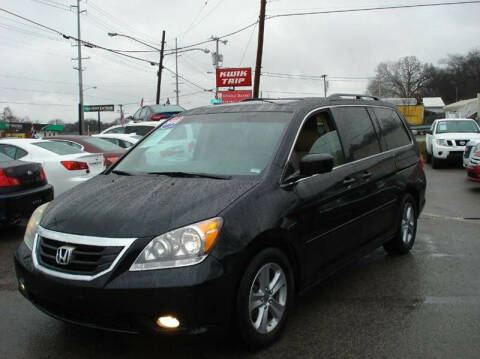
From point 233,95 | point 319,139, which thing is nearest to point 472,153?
point 319,139

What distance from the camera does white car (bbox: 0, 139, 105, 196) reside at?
7934mm

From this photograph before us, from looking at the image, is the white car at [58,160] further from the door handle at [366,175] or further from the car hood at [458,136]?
the car hood at [458,136]

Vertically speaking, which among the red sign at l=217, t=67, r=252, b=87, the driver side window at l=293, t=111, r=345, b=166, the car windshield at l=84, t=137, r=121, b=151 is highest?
the red sign at l=217, t=67, r=252, b=87

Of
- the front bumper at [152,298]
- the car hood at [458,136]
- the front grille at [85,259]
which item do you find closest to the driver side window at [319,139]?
the front bumper at [152,298]

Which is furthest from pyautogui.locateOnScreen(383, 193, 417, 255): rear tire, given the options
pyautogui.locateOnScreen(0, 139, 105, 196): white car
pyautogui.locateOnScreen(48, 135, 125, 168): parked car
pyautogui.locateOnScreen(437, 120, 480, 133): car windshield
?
pyautogui.locateOnScreen(437, 120, 480, 133): car windshield

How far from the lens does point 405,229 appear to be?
550 cm

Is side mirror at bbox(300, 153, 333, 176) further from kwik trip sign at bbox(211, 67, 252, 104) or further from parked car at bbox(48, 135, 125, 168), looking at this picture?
kwik trip sign at bbox(211, 67, 252, 104)

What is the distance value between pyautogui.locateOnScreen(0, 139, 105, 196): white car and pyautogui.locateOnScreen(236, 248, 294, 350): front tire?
5463 millimetres

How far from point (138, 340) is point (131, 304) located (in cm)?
78

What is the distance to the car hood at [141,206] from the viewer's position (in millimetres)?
2914

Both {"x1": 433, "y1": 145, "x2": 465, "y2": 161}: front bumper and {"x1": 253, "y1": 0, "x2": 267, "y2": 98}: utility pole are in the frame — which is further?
{"x1": 253, "y1": 0, "x2": 267, "y2": 98}: utility pole

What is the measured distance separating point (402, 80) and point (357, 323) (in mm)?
118768

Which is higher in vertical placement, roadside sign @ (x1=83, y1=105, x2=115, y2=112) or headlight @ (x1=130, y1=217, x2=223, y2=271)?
roadside sign @ (x1=83, y1=105, x2=115, y2=112)

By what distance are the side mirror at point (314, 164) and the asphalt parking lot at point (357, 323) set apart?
117 centimetres
